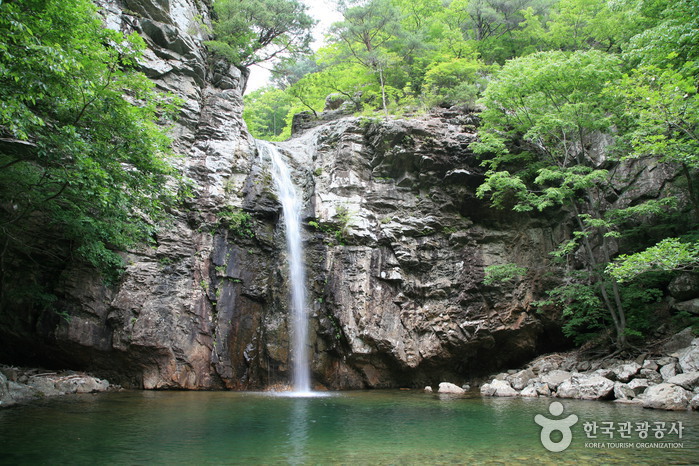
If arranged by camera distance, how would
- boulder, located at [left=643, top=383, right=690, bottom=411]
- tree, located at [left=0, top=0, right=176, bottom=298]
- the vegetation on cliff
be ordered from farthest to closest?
1. the vegetation on cliff
2. boulder, located at [left=643, top=383, right=690, bottom=411]
3. tree, located at [left=0, top=0, right=176, bottom=298]

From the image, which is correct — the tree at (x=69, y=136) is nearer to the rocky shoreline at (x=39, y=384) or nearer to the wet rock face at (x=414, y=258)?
the rocky shoreline at (x=39, y=384)

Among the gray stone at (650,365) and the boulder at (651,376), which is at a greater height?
the gray stone at (650,365)

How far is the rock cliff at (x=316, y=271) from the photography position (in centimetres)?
1253

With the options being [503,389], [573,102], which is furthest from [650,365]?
[573,102]

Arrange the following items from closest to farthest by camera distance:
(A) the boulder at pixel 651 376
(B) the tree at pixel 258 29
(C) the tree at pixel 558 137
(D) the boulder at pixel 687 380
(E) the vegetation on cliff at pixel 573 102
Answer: (D) the boulder at pixel 687 380
(A) the boulder at pixel 651 376
(E) the vegetation on cliff at pixel 573 102
(C) the tree at pixel 558 137
(B) the tree at pixel 258 29

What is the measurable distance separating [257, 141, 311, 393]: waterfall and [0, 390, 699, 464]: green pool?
408 centimetres

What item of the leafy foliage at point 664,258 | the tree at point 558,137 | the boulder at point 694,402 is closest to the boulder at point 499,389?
the tree at point 558,137

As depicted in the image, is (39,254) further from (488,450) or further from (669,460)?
(669,460)

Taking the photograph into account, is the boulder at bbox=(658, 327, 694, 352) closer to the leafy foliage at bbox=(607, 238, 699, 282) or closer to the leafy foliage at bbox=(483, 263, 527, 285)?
the leafy foliage at bbox=(607, 238, 699, 282)

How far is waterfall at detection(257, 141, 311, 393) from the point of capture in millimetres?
14211

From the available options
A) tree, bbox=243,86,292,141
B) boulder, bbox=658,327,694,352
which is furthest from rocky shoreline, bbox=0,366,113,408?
tree, bbox=243,86,292,141

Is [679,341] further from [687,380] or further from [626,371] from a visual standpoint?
[687,380]

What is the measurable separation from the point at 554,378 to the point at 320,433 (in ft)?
29.9

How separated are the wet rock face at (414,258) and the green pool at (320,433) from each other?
15.7ft
